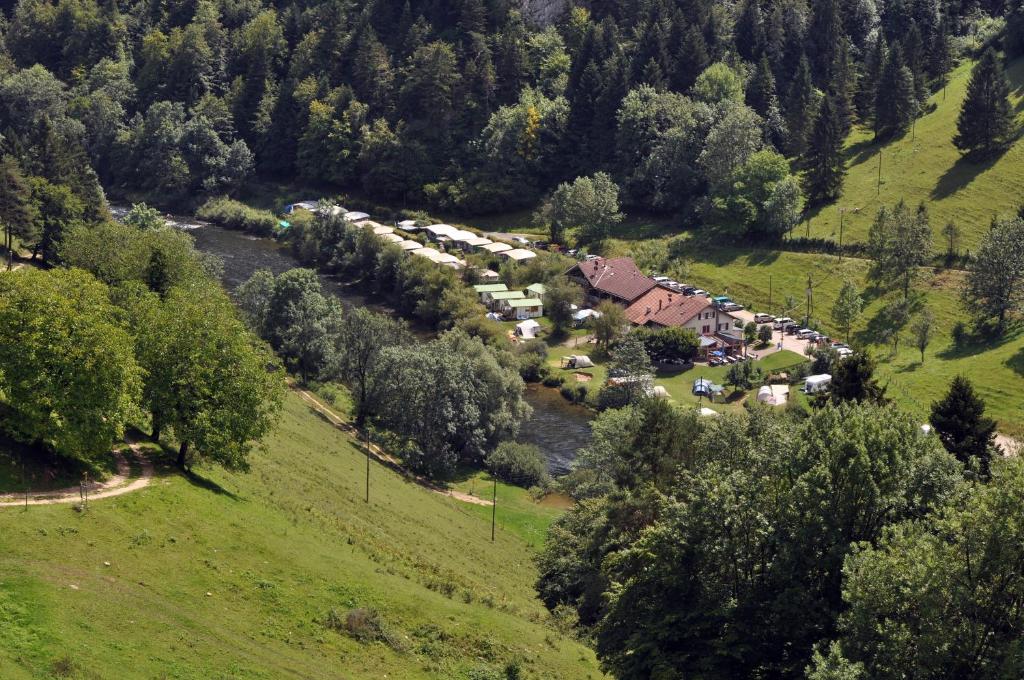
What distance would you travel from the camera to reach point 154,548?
48562 millimetres

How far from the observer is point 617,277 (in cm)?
13112

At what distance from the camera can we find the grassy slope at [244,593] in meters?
42.2

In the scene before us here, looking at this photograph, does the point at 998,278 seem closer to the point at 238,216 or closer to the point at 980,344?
the point at 980,344

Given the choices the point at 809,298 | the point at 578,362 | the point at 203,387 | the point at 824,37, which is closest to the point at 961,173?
the point at 809,298

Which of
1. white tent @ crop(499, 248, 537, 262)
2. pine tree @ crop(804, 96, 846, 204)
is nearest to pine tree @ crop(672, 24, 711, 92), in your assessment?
pine tree @ crop(804, 96, 846, 204)

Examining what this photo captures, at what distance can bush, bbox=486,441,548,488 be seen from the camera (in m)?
91.6

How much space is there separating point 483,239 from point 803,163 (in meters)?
39.6

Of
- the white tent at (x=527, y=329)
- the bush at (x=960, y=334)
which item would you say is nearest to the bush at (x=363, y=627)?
the white tent at (x=527, y=329)

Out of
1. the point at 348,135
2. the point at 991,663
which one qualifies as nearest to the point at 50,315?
the point at 991,663

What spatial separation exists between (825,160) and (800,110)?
16076mm

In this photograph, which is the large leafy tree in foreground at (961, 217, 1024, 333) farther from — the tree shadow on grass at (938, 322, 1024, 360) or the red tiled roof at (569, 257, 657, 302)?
the red tiled roof at (569, 257, 657, 302)

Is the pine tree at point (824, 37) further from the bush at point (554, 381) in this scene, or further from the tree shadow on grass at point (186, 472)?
the tree shadow on grass at point (186, 472)

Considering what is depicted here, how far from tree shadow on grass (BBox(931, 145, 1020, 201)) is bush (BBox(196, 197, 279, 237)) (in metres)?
81.9

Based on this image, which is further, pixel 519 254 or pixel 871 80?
pixel 871 80
